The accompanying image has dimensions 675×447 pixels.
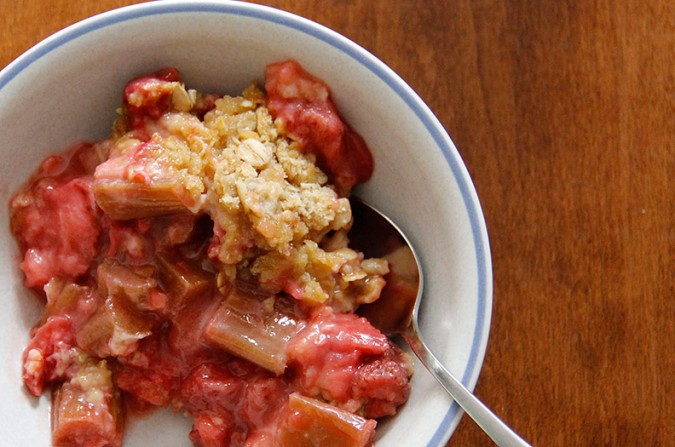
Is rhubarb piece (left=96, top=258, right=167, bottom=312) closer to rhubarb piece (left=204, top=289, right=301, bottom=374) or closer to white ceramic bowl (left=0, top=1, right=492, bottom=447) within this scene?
rhubarb piece (left=204, top=289, right=301, bottom=374)

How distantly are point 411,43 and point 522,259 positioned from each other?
0.74 meters

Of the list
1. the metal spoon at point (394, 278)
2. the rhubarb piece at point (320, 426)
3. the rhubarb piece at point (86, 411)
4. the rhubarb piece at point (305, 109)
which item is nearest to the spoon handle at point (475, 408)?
the metal spoon at point (394, 278)

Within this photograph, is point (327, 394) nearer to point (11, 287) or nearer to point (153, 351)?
point (153, 351)

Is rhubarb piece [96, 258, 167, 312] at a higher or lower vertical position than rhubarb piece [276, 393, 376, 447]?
higher

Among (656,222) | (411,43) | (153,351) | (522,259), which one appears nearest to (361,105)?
(411,43)

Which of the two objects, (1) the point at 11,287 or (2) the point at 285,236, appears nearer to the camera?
(2) the point at 285,236

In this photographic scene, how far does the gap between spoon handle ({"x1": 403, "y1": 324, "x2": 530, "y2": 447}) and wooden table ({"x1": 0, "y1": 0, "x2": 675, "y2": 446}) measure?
1.35 feet

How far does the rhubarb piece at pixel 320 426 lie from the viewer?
1.91 m

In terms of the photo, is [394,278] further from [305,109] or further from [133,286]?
[133,286]

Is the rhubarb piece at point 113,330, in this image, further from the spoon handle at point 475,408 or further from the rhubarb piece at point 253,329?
the spoon handle at point 475,408

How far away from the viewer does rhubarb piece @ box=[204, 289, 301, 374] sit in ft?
6.58

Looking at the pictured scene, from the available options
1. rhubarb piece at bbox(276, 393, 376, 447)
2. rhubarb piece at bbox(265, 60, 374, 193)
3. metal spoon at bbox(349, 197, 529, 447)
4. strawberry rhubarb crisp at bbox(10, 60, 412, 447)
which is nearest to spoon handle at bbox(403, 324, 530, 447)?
metal spoon at bbox(349, 197, 529, 447)

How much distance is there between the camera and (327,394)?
1967mm

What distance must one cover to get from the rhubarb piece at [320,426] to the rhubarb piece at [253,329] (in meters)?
0.13
